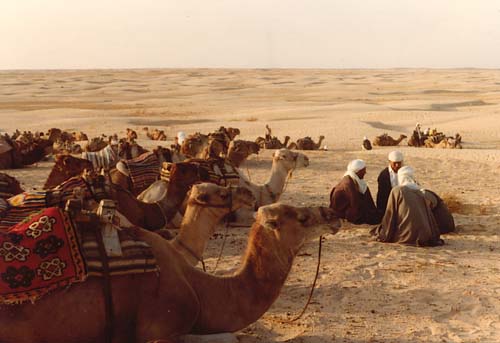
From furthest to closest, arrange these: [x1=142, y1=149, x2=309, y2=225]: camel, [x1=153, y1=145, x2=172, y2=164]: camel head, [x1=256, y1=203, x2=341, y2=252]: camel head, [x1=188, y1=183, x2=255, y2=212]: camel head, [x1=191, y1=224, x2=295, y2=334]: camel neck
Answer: [x1=153, y1=145, x2=172, y2=164]: camel head → [x1=142, y1=149, x2=309, y2=225]: camel → [x1=188, y1=183, x2=255, y2=212]: camel head → [x1=256, y1=203, x2=341, y2=252]: camel head → [x1=191, y1=224, x2=295, y2=334]: camel neck

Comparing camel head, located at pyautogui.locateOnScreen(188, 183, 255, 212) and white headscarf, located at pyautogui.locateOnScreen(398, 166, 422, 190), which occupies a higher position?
camel head, located at pyautogui.locateOnScreen(188, 183, 255, 212)

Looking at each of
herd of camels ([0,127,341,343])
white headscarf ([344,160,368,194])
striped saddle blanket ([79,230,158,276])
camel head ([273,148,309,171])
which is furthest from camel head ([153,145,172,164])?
striped saddle blanket ([79,230,158,276])

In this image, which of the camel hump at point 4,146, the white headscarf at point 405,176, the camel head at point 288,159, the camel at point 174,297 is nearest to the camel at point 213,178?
the camel head at point 288,159

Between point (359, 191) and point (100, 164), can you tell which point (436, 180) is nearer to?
point (359, 191)

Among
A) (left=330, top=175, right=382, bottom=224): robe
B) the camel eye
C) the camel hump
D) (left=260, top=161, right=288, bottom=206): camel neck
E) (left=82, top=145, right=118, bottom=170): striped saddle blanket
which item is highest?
the camel eye

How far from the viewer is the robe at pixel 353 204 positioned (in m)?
8.37

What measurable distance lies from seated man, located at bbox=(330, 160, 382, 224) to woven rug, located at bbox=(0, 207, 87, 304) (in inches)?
208

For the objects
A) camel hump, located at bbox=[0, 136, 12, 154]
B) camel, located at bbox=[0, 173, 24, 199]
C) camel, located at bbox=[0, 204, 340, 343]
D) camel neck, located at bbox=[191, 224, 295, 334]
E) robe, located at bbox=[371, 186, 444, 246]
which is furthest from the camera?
camel hump, located at bbox=[0, 136, 12, 154]

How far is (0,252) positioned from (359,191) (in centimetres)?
567

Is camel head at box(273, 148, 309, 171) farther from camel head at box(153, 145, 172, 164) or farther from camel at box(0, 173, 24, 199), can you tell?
camel at box(0, 173, 24, 199)

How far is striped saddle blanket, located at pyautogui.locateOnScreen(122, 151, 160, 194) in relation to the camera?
7.59 meters

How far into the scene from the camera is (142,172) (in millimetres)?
7672

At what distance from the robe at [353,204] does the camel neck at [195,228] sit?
378cm

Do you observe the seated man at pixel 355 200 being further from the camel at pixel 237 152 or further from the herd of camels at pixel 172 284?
the herd of camels at pixel 172 284
